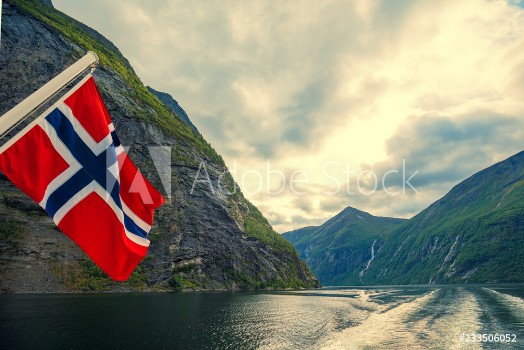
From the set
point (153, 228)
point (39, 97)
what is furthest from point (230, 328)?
point (153, 228)

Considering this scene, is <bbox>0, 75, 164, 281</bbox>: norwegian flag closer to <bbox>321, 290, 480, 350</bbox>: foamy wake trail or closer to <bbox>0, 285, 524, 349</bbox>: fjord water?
<bbox>0, 285, 524, 349</bbox>: fjord water

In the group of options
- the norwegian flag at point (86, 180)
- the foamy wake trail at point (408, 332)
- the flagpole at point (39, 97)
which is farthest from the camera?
the foamy wake trail at point (408, 332)

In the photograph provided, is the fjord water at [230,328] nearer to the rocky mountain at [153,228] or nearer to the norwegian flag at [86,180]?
the norwegian flag at [86,180]

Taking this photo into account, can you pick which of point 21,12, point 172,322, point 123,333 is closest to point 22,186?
point 123,333

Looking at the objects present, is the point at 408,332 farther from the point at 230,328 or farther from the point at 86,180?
the point at 86,180

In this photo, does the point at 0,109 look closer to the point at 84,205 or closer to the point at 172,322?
the point at 172,322

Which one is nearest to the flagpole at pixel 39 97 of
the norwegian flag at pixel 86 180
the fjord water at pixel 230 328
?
the norwegian flag at pixel 86 180
